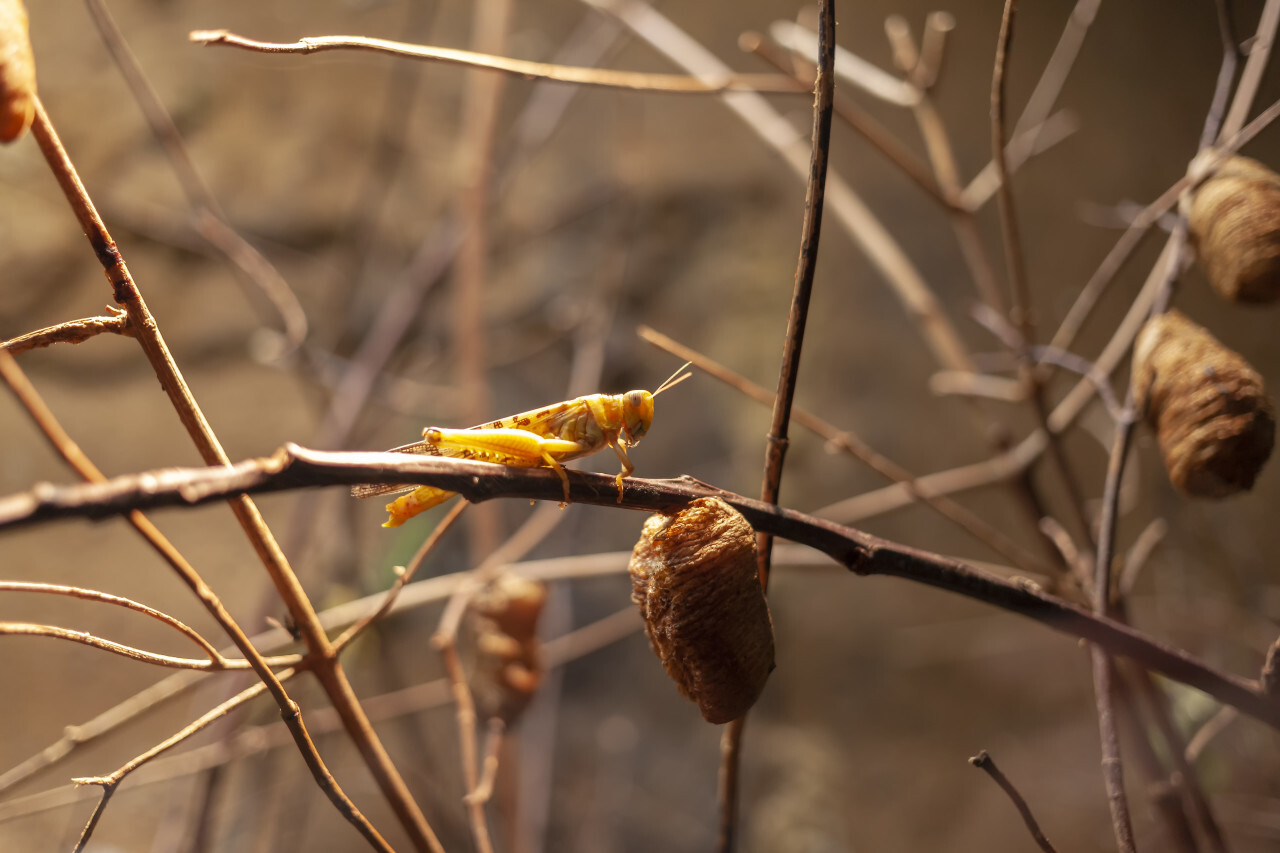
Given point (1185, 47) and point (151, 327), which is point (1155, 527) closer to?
point (151, 327)

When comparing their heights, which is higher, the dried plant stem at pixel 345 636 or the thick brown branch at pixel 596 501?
the thick brown branch at pixel 596 501

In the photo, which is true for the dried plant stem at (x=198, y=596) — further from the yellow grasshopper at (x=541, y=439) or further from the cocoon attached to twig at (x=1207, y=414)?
the cocoon attached to twig at (x=1207, y=414)

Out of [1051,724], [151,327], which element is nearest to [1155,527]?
[151,327]

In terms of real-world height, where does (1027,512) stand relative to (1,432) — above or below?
above

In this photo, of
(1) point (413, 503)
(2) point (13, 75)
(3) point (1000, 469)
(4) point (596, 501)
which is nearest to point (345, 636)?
(1) point (413, 503)

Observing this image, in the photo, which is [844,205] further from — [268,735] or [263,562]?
[268,735]

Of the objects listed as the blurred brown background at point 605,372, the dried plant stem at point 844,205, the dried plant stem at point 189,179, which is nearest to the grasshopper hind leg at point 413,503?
the dried plant stem at point 189,179
